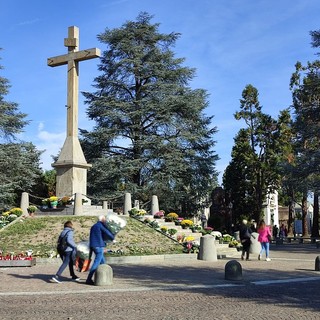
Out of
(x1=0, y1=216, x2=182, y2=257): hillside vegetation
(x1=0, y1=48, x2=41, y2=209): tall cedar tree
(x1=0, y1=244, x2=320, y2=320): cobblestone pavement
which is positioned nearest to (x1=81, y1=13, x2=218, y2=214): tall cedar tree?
(x1=0, y1=48, x2=41, y2=209): tall cedar tree

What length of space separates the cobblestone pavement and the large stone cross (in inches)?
386

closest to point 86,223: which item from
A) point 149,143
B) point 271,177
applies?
point 149,143

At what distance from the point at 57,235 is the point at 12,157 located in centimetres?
1773

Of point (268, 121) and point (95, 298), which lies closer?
point (95, 298)

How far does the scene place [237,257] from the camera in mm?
20297

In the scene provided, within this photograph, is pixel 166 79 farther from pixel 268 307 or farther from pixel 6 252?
pixel 268 307

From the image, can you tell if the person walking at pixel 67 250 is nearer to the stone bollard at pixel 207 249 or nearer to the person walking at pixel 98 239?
the person walking at pixel 98 239

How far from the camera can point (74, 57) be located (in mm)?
24859

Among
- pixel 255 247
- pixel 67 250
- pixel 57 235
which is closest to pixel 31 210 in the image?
pixel 57 235

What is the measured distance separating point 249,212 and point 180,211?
940cm

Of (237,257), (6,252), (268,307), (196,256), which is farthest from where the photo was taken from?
(237,257)

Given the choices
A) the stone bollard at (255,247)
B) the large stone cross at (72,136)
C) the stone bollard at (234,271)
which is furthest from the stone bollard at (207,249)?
the large stone cross at (72,136)

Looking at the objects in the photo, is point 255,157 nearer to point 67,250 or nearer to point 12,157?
point 12,157

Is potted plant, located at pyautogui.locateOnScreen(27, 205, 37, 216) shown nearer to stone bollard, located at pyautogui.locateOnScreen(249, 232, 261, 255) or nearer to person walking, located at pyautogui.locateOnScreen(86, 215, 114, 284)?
stone bollard, located at pyautogui.locateOnScreen(249, 232, 261, 255)
